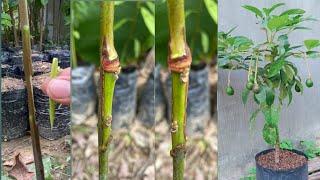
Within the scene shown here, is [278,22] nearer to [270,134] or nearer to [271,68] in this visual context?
[271,68]

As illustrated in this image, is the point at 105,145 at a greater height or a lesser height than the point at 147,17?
lesser

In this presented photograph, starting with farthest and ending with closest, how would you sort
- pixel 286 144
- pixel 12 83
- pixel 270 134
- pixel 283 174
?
pixel 286 144
pixel 283 174
pixel 270 134
pixel 12 83

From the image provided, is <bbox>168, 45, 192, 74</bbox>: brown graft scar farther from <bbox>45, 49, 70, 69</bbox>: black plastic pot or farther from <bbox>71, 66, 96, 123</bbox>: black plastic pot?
<bbox>45, 49, 70, 69</bbox>: black plastic pot

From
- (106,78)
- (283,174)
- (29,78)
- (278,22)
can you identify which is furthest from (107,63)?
(283,174)

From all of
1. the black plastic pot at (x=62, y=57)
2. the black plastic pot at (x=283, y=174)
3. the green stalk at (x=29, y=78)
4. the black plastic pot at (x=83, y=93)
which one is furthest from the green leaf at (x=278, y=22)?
the black plastic pot at (x=83, y=93)

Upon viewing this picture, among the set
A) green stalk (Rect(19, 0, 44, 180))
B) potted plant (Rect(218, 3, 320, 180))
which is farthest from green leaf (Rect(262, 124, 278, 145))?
green stalk (Rect(19, 0, 44, 180))
